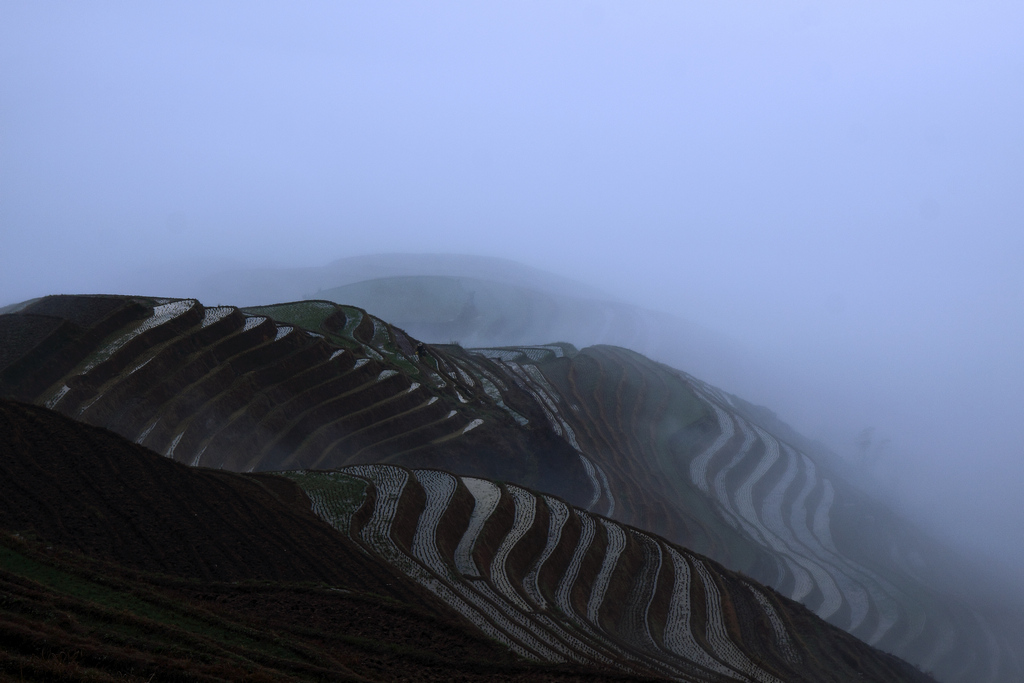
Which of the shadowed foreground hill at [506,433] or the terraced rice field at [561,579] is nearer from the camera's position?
the terraced rice field at [561,579]

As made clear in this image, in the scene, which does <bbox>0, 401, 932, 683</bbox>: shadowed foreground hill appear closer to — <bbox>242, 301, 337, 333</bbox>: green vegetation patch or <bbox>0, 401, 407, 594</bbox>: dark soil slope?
<bbox>0, 401, 407, 594</bbox>: dark soil slope

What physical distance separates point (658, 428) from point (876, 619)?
20289mm

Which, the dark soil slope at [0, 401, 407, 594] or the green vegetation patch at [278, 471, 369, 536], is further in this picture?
the green vegetation patch at [278, 471, 369, 536]

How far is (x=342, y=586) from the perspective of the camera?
56.4 feet

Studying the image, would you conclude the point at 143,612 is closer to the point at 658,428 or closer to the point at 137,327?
the point at 137,327

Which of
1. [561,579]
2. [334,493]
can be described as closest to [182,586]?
[334,493]

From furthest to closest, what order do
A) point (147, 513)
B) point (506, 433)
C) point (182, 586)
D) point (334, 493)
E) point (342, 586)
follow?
point (506, 433) → point (334, 493) → point (342, 586) → point (147, 513) → point (182, 586)

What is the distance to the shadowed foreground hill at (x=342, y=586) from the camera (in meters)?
11.2

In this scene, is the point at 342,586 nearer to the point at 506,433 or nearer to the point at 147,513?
the point at 147,513

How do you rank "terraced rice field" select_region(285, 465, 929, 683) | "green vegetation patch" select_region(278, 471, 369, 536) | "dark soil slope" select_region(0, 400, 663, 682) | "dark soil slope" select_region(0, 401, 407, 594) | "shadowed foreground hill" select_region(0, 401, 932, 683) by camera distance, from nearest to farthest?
"dark soil slope" select_region(0, 400, 663, 682), "shadowed foreground hill" select_region(0, 401, 932, 683), "dark soil slope" select_region(0, 401, 407, 594), "terraced rice field" select_region(285, 465, 929, 683), "green vegetation patch" select_region(278, 471, 369, 536)

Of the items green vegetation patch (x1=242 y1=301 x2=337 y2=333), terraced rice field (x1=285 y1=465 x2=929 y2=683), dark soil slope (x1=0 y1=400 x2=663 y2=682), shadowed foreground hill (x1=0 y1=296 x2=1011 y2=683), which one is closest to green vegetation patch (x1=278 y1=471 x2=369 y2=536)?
terraced rice field (x1=285 y1=465 x2=929 y2=683)

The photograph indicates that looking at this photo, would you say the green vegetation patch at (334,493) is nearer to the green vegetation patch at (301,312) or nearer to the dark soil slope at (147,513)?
the dark soil slope at (147,513)

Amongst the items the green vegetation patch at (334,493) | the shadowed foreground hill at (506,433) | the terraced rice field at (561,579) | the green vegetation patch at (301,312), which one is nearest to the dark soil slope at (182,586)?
the green vegetation patch at (334,493)

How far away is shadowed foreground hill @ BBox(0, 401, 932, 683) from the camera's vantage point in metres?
11.2
